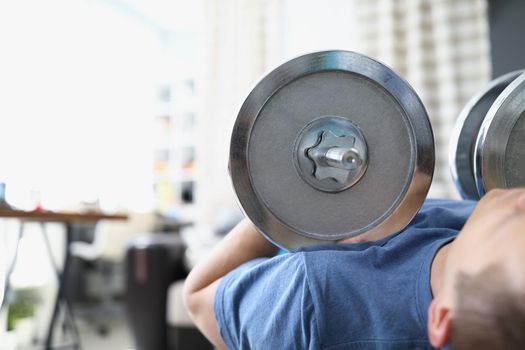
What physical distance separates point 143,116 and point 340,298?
4.82 meters

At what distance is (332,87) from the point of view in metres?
0.69

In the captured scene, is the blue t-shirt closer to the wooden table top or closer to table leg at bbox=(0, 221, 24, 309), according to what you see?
the wooden table top

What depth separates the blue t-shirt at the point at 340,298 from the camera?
0.60m

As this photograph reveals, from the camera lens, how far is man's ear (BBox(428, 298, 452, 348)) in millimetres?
518

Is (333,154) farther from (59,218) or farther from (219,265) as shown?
(59,218)

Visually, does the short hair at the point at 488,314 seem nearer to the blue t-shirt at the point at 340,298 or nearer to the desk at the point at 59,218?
the blue t-shirt at the point at 340,298

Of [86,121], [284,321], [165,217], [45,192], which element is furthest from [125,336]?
[284,321]

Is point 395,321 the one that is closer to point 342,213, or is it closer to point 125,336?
point 342,213

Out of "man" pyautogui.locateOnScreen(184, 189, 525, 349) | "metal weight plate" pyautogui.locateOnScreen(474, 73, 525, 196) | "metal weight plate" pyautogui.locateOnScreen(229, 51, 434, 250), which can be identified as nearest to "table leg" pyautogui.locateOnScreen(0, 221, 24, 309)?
"man" pyautogui.locateOnScreen(184, 189, 525, 349)

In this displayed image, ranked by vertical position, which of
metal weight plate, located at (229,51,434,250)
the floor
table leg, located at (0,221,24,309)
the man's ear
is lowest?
the floor

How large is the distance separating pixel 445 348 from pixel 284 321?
184mm

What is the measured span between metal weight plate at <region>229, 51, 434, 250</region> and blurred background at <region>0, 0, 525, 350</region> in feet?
4.61

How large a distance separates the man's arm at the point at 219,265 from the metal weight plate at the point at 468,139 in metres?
0.34

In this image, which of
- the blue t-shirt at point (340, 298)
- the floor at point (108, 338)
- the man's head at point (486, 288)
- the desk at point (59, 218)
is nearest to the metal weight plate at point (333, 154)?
the blue t-shirt at point (340, 298)
